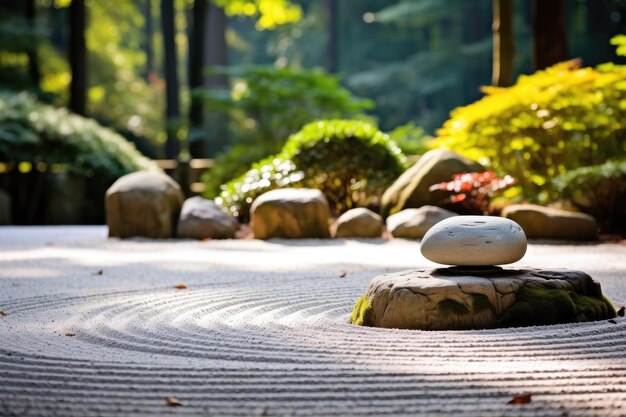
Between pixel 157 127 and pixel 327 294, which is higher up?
pixel 157 127

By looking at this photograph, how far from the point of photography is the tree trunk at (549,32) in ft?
44.1

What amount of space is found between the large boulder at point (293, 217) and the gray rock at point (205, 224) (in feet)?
1.61

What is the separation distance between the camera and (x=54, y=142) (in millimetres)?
15688

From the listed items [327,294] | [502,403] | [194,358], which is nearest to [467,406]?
[502,403]

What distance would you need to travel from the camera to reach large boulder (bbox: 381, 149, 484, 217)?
36.0 feet

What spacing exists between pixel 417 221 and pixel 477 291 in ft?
18.8

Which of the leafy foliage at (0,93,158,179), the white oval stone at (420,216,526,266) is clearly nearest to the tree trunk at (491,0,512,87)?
the leafy foliage at (0,93,158,179)

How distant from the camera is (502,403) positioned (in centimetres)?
306

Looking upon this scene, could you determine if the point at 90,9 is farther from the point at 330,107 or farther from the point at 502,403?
the point at 502,403

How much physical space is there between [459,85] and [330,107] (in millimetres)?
15578

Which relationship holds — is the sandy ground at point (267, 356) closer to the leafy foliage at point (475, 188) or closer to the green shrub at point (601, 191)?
the green shrub at point (601, 191)

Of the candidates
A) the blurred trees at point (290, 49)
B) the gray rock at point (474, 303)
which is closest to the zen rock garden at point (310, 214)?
the gray rock at point (474, 303)

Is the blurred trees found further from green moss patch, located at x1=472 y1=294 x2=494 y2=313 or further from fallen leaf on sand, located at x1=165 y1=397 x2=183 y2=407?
fallen leaf on sand, located at x1=165 y1=397 x2=183 y2=407

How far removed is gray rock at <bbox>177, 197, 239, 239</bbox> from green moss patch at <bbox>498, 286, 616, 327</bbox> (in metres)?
6.69
